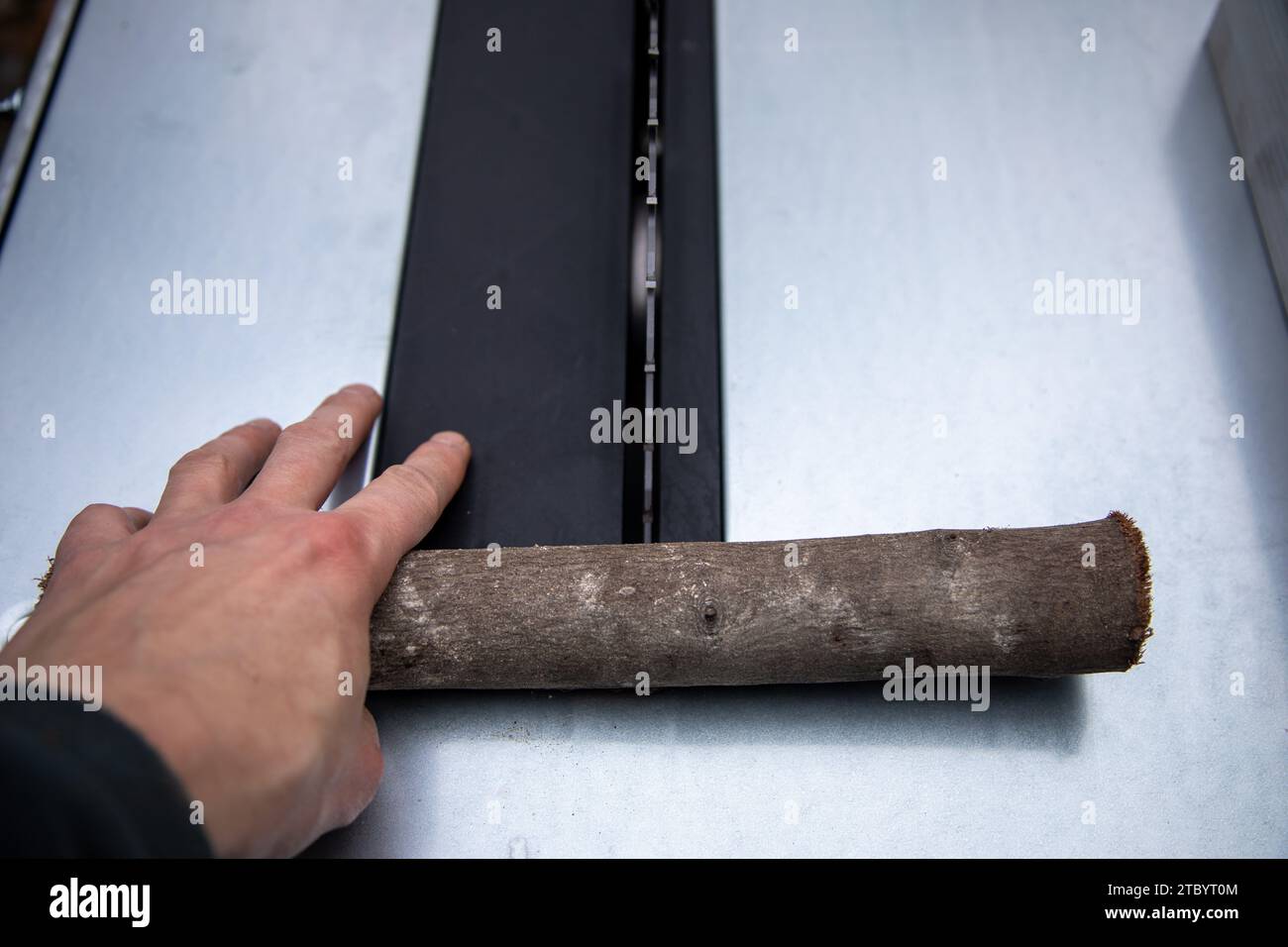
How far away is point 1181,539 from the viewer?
1551mm

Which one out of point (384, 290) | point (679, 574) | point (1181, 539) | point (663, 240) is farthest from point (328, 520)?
point (1181, 539)

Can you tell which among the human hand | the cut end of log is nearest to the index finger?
the human hand

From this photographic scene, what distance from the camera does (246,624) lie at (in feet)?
3.46
